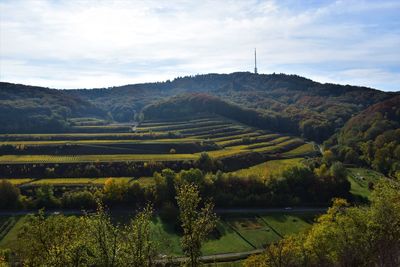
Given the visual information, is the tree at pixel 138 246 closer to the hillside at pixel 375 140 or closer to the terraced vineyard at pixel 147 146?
the terraced vineyard at pixel 147 146

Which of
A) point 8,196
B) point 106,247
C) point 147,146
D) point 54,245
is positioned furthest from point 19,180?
point 106,247

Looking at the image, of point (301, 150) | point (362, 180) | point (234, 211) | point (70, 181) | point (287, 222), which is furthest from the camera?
point (301, 150)

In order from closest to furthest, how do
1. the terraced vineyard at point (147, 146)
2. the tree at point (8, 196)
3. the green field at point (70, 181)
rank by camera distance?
the tree at point (8, 196) < the green field at point (70, 181) < the terraced vineyard at point (147, 146)

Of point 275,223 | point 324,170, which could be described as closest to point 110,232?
point 275,223

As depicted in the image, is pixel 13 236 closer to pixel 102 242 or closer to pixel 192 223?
pixel 102 242

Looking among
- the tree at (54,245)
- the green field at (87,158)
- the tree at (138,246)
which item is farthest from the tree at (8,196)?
the tree at (138,246)

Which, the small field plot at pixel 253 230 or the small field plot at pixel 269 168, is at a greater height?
the small field plot at pixel 269 168

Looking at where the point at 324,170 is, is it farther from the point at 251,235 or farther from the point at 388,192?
the point at 388,192
